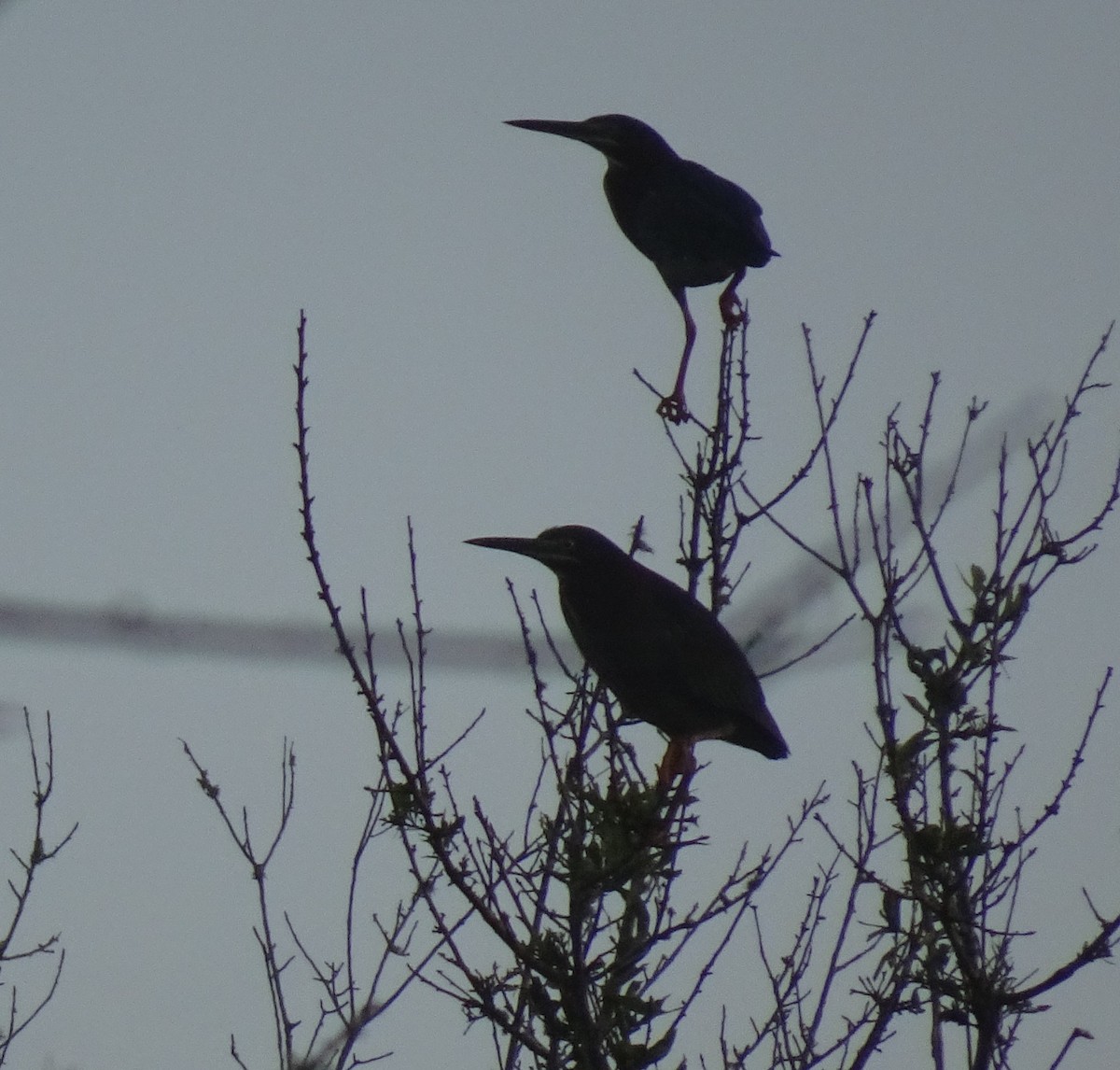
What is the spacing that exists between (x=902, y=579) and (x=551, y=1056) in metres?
1.74

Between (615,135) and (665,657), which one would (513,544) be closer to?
(665,657)

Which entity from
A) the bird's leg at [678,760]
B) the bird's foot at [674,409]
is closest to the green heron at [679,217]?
the bird's foot at [674,409]

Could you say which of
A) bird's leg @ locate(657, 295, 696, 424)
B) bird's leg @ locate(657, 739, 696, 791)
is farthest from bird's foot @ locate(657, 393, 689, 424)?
bird's leg @ locate(657, 739, 696, 791)

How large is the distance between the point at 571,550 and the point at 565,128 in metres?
2.85

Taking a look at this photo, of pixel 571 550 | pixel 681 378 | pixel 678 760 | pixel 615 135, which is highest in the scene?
pixel 615 135

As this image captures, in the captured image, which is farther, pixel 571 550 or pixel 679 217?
pixel 679 217

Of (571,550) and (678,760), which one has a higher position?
(571,550)

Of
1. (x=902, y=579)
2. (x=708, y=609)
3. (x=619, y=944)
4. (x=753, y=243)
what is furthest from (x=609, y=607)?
(x=753, y=243)

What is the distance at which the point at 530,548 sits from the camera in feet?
15.9

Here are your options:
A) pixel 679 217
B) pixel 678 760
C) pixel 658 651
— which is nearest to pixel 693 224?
pixel 679 217

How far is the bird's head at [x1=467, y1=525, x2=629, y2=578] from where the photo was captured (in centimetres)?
486

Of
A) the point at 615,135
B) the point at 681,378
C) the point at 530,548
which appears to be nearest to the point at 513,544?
the point at 530,548

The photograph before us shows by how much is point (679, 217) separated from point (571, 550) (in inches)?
74.3

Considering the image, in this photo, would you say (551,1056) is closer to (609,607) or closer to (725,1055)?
(725,1055)
